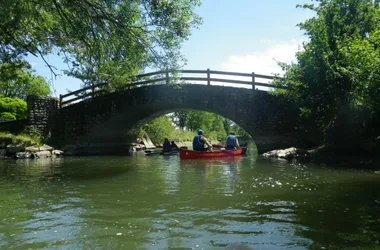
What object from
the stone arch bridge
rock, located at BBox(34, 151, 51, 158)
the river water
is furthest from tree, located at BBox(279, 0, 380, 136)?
rock, located at BBox(34, 151, 51, 158)

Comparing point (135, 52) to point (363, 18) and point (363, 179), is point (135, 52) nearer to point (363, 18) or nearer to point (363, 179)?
point (363, 179)

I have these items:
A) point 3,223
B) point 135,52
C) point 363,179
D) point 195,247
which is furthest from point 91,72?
point 363,179

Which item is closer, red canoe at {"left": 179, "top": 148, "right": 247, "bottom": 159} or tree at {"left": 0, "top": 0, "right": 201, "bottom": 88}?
tree at {"left": 0, "top": 0, "right": 201, "bottom": 88}

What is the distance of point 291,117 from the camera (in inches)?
703

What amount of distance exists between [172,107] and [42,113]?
8.58 m

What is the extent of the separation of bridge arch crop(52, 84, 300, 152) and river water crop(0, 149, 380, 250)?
387 inches

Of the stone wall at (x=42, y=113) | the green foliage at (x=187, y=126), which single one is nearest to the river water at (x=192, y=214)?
the stone wall at (x=42, y=113)

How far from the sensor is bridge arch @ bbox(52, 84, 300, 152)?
18.2m

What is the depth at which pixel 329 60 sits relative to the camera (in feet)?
48.8

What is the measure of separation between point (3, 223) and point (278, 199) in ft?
14.9

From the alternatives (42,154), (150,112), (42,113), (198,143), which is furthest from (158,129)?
(198,143)

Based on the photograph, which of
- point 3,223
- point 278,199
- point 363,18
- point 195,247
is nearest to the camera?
point 195,247

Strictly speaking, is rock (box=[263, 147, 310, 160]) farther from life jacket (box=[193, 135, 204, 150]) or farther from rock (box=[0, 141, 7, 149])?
rock (box=[0, 141, 7, 149])

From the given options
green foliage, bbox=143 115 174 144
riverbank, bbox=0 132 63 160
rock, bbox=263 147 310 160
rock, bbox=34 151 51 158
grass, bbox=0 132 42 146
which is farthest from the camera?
green foliage, bbox=143 115 174 144
